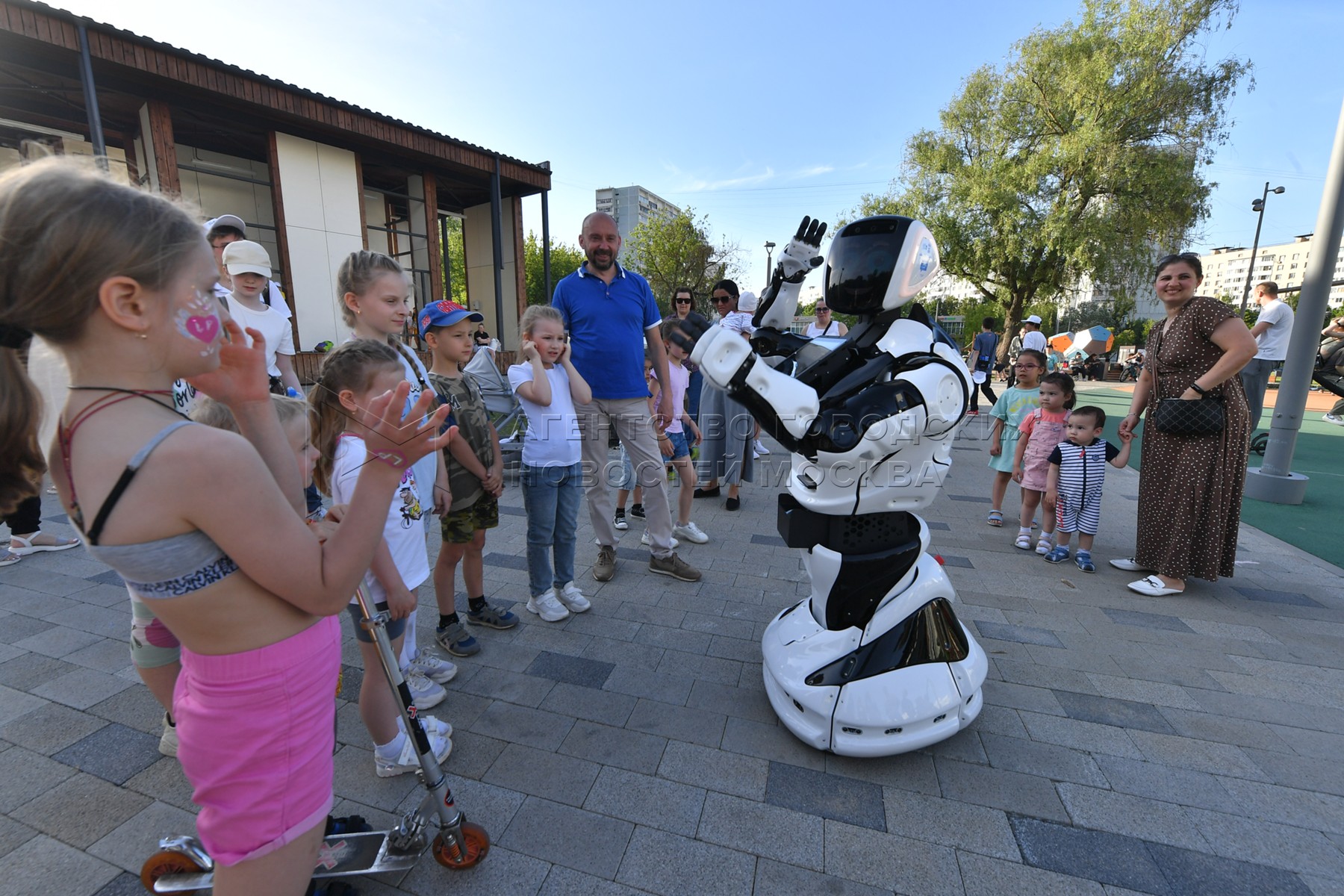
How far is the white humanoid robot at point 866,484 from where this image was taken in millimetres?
1895

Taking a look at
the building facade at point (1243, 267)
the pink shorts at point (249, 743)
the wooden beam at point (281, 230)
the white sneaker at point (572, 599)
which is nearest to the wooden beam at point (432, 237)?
the wooden beam at point (281, 230)

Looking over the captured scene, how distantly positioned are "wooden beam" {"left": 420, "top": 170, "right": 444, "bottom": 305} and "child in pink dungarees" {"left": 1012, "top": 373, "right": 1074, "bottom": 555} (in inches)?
469

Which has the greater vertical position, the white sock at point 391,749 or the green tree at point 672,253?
the green tree at point 672,253

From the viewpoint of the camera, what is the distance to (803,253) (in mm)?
2182

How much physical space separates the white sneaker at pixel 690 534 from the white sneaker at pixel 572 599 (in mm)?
1276

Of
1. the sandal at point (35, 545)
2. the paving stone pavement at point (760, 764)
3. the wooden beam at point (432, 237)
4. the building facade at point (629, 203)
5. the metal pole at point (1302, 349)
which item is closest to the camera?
the paving stone pavement at point (760, 764)

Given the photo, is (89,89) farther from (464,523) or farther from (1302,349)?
(1302,349)

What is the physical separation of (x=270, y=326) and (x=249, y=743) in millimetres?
3129

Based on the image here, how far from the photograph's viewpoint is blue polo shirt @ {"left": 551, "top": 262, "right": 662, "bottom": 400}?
3252 mm

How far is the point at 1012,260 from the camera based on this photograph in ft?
57.7

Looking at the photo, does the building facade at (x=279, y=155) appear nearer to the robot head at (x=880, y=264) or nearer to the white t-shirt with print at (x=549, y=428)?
the white t-shirt with print at (x=549, y=428)

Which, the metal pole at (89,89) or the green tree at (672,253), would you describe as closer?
the metal pole at (89,89)

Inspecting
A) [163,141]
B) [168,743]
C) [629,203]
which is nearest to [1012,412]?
[168,743]

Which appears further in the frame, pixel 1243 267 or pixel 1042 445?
pixel 1243 267
